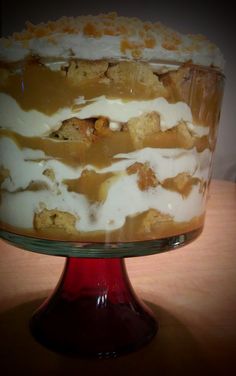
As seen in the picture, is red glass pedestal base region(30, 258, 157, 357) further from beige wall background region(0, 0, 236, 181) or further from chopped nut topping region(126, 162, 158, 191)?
beige wall background region(0, 0, 236, 181)

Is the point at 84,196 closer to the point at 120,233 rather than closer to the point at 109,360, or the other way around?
the point at 120,233

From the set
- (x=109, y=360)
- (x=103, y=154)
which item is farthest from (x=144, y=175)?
(x=109, y=360)

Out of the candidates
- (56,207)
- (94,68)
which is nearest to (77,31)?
(94,68)

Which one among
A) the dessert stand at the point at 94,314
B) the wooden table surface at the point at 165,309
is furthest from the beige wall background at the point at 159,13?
the dessert stand at the point at 94,314

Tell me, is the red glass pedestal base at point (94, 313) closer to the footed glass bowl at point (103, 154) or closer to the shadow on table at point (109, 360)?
the shadow on table at point (109, 360)

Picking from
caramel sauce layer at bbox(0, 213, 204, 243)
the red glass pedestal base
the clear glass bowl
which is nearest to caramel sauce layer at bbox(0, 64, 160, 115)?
the clear glass bowl

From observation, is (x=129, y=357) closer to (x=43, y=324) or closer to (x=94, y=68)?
(x=43, y=324)
